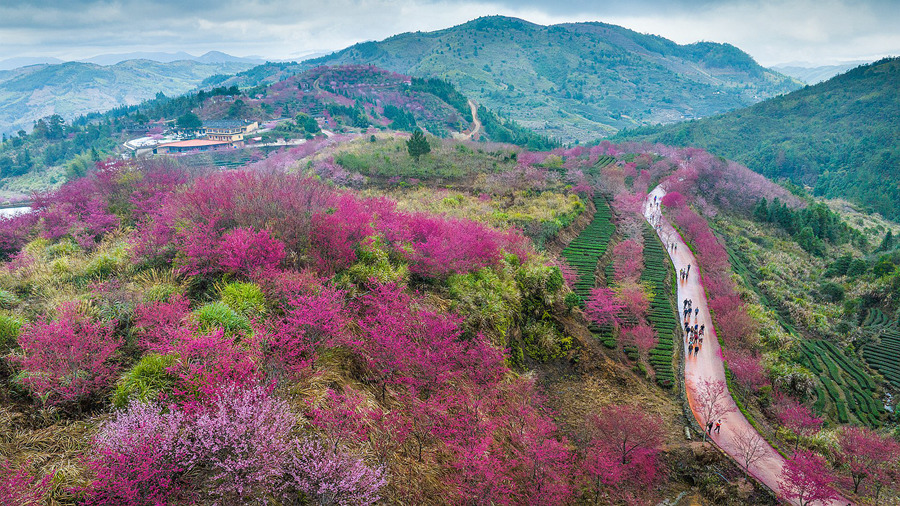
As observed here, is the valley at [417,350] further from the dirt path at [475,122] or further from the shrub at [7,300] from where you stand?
the dirt path at [475,122]

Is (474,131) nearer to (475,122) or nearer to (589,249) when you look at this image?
(475,122)

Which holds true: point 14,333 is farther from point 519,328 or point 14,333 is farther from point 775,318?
point 775,318

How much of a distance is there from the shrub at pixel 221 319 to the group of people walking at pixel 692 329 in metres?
26.7

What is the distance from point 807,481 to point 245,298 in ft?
70.1

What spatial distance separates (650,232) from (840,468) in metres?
28.2

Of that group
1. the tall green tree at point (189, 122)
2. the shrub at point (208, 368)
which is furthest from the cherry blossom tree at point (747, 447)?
the tall green tree at point (189, 122)

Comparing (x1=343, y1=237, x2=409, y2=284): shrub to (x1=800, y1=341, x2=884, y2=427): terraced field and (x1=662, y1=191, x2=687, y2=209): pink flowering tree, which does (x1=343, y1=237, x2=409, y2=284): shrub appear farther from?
(x1=662, y1=191, x2=687, y2=209): pink flowering tree

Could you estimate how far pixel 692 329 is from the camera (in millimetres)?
28984

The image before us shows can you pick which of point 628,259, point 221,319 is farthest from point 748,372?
point 221,319

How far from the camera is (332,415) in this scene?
10062 mm

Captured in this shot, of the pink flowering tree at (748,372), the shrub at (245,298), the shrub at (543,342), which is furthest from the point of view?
the pink flowering tree at (748,372)

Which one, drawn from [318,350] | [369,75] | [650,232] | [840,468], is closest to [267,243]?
[318,350]

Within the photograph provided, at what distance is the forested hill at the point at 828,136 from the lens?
9519cm

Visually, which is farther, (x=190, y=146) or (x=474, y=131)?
(x=474, y=131)
